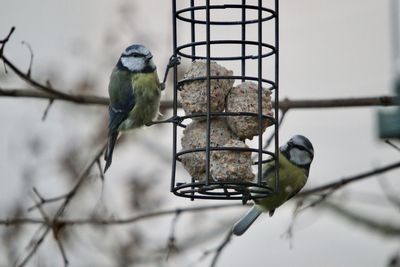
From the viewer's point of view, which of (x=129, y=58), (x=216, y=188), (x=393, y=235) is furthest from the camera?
(x=393, y=235)

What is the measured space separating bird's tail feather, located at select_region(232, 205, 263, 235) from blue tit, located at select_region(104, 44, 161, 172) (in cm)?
69

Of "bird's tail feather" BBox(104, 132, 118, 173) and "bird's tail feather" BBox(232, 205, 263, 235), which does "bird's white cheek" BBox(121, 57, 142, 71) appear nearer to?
"bird's tail feather" BBox(104, 132, 118, 173)

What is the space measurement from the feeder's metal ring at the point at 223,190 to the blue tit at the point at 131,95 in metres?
0.83

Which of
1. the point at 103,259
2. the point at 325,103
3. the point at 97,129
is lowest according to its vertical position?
the point at 103,259

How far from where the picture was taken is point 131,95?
16.3ft

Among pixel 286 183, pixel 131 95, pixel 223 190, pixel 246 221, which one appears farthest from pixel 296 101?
pixel 223 190

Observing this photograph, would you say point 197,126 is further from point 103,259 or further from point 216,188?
point 103,259

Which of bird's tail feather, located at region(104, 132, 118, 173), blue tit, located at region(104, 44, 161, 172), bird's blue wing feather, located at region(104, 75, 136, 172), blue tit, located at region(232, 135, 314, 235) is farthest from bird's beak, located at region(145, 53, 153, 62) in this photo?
blue tit, located at region(232, 135, 314, 235)

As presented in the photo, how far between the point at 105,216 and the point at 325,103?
64.4 inches

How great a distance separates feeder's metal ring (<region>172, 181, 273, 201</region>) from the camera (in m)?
3.99

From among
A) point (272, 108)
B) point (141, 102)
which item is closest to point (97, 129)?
point (141, 102)

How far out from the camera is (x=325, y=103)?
5297 millimetres

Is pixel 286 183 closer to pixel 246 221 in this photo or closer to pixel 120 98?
pixel 246 221

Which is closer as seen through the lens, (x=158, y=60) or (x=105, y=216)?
(x=105, y=216)
